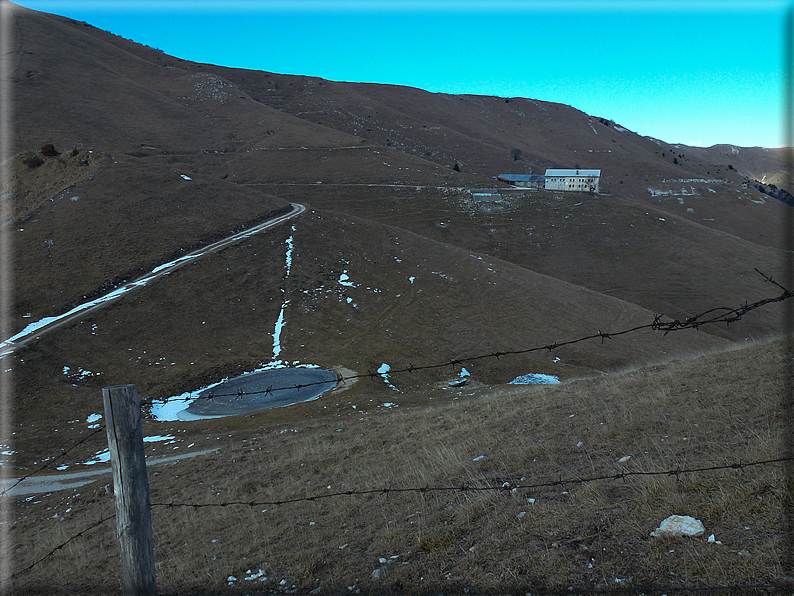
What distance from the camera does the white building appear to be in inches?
3324

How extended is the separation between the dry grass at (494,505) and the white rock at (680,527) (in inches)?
5.0

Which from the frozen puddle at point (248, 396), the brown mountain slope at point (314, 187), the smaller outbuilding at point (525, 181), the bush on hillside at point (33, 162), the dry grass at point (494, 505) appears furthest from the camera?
the smaller outbuilding at point (525, 181)

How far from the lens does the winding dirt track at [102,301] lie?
23.4 metres

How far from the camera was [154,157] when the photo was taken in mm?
76188

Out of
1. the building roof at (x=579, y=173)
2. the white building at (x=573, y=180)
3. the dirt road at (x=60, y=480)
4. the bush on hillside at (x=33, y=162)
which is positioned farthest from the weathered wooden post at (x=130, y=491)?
the building roof at (x=579, y=173)

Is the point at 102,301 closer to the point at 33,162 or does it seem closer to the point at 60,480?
the point at 60,480

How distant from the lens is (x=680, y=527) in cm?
479

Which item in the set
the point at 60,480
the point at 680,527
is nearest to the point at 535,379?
the point at 60,480

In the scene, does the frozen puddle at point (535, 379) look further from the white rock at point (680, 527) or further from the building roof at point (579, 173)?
the building roof at point (579, 173)

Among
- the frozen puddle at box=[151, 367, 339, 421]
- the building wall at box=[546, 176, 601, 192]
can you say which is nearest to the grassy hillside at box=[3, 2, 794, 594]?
the frozen puddle at box=[151, 367, 339, 421]

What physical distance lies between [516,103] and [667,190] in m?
90.4

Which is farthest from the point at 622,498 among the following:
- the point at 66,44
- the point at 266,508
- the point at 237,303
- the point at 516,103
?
the point at 516,103

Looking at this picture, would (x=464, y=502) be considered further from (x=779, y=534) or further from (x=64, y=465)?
(x=64, y=465)

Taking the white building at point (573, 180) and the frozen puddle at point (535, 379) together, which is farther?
the white building at point (573, 180)
